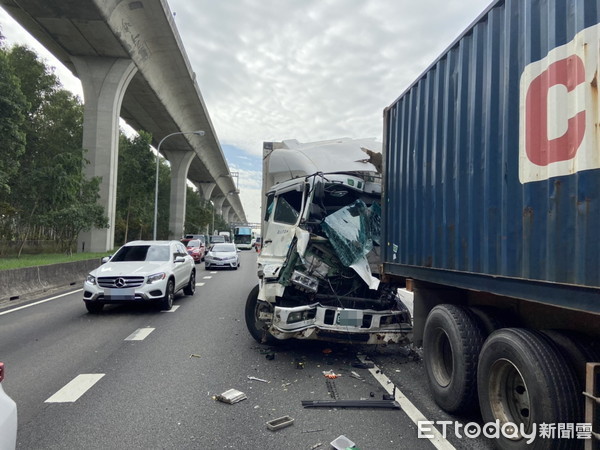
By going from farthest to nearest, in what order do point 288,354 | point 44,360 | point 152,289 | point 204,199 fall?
1. point 204,199
2. point 152,289
3. point 288,354
4. point 44,360

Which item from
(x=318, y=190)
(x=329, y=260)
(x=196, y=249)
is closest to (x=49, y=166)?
(x=196, y=249)

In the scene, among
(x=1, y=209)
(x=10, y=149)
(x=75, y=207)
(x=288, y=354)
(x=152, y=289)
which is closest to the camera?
(x=288, y=354)

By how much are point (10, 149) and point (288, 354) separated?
62.1 ft

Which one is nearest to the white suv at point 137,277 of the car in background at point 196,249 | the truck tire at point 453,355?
the truck tire at point 453,355

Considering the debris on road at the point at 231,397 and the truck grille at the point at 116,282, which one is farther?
the truck grille at the point at 116,282

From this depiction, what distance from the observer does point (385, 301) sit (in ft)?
18.4

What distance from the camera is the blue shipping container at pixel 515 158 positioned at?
2498 mm

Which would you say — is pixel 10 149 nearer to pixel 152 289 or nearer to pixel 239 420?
pixel 152 289

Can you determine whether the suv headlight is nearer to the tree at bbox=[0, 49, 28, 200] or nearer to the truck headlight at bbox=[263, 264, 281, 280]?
the truck headlight at bbox=[263, 264, 281, 280]

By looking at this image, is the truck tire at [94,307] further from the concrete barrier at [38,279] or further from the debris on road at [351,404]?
the debris on road at [351,404]

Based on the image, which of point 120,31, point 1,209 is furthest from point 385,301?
point 1,209

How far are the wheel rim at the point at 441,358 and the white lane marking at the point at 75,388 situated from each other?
12.5 feet

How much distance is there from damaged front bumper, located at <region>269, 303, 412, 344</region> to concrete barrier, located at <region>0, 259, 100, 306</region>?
891cm

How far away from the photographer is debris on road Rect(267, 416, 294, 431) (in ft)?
11.5
